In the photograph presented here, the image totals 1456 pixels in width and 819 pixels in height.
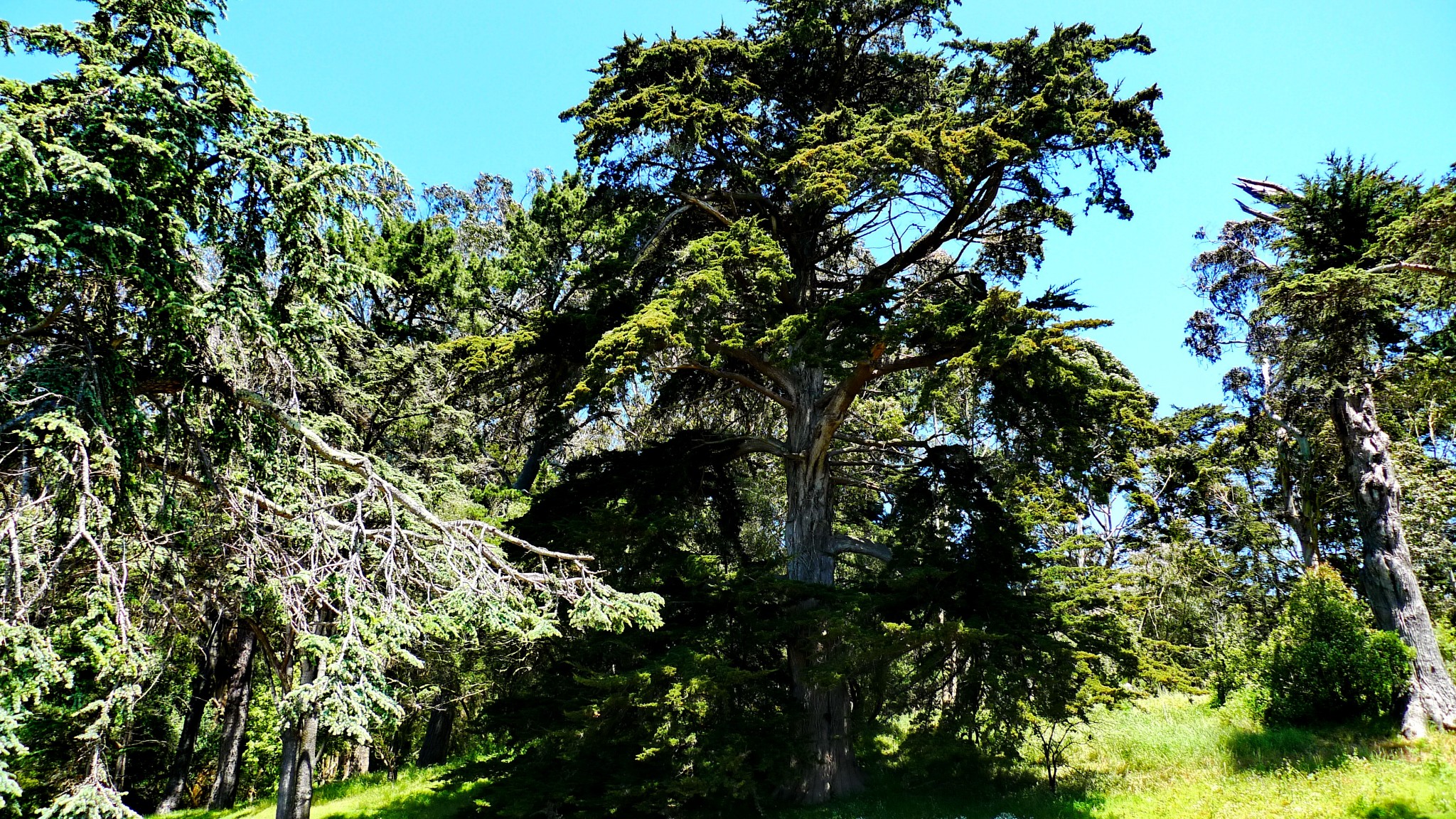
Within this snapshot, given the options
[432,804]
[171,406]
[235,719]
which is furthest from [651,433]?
[235,719]

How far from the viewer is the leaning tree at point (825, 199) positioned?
9867 millimetres

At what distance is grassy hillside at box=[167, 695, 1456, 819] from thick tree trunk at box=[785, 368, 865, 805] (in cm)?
60

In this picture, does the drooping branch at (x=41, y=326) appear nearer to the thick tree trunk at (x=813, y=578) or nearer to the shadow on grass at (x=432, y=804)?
the shadow on grass at (x=432, y=804)

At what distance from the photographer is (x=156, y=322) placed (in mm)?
6039

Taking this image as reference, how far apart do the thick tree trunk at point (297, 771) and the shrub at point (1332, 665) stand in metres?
14.8

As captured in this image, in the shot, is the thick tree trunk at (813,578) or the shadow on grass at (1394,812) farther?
the thick tree trunk at (813,578)

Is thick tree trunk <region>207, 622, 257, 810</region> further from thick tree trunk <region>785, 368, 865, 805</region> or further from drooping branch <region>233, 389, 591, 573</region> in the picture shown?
thick tree trunk <region>785, 368, 865, 805</region>

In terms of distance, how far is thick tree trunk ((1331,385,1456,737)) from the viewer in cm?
1109

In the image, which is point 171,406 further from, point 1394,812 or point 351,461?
point 1394,812

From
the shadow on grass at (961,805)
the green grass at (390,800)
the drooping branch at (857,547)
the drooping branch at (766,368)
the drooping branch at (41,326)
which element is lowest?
the green grass at (390,800)

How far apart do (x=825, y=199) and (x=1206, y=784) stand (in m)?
9.10

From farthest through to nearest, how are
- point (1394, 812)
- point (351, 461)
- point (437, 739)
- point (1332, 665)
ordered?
1. point (437, 739)
2. point (1332, 665)
3. point (1394, 812)
4. point (351, 461)

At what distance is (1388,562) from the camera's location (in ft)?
40.9

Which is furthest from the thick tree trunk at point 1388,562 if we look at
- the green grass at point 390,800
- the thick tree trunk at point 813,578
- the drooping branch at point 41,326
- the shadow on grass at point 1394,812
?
the drooping branch at point 41,326
